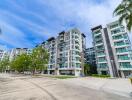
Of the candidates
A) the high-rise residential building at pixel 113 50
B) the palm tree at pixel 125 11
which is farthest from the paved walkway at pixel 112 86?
the high-rise residential building at pixel 113 50

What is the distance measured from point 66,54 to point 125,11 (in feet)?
227

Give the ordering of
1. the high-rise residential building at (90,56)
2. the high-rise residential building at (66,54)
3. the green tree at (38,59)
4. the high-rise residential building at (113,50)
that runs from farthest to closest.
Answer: the high-rise residential building at (90,56) < the high-rise residential building at (66,54) < the green tree at (38,59) < the high-rise residential building at (113,50)

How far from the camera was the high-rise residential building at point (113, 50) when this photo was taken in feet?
212

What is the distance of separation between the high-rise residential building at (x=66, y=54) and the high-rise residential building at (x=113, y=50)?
12424 millimetres

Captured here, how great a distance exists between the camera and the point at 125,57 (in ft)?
212

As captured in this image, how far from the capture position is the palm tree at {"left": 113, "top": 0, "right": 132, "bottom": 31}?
1900 cm

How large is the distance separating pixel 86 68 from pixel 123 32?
29.7 meters

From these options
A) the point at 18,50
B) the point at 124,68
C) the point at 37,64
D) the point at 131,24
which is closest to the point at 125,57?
the point at 124,68

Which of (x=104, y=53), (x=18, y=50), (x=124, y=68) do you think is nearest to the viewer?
(x=124, y=68)

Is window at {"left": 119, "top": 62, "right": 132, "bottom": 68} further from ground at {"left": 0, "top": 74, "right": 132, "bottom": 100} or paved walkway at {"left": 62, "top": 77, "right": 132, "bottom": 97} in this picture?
ground at {"left": 0, "top": 74, "right": 132, "bottom": 100}

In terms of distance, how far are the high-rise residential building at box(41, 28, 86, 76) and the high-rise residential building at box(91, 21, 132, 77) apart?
12.4 m

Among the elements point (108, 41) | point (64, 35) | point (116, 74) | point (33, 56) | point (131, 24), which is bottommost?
point (116, 74)

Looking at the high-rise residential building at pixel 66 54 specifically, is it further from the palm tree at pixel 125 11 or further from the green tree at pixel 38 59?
the palm tree at pixel 125 11

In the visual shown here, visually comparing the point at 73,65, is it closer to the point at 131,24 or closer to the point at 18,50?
the point at 131,24
